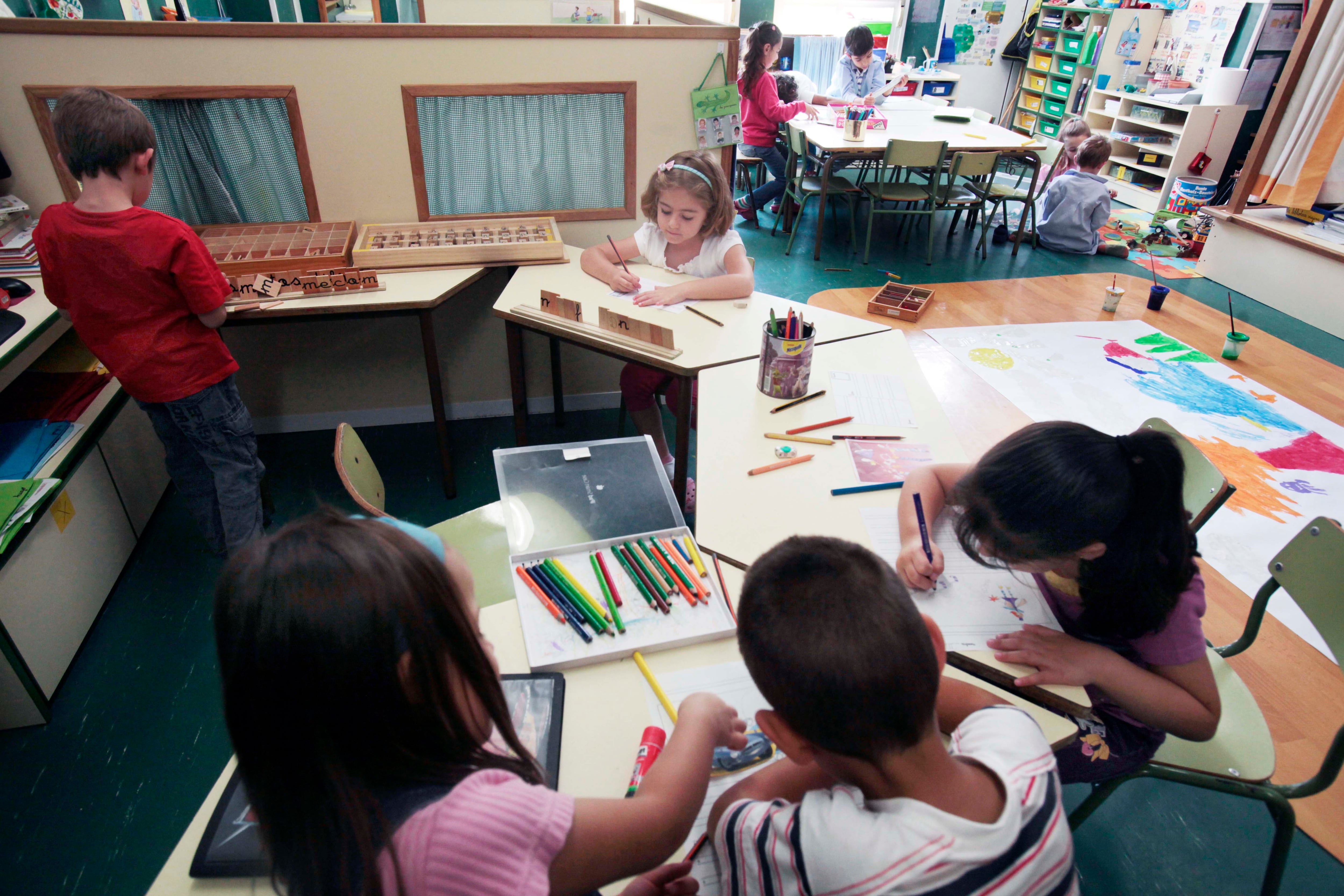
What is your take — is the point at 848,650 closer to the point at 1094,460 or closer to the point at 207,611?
the point at 1094,460

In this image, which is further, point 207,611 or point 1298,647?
point 207,611

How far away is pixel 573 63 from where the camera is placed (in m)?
2.43

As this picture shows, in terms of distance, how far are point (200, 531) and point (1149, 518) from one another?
2.62m

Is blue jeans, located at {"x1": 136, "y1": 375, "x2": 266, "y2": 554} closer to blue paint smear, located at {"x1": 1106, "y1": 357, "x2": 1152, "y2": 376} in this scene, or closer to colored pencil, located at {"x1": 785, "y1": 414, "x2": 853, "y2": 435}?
colored pencil, located at {"x1": 785, "y1": 414, "x2": 853, "y2": 435}

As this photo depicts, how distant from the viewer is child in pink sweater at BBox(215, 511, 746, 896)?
1.97 ft

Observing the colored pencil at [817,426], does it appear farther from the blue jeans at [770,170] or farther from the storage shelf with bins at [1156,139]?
the storage shelf with bins at [1156,139]

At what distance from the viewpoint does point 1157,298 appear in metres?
3.79

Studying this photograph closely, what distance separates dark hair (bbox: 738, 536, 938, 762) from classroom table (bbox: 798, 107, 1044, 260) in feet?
14.2

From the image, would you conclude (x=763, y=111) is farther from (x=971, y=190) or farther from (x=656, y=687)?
(x=656, y=687)

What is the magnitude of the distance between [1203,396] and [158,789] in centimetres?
386

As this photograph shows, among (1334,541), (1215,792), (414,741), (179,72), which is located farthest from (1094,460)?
(179,72)

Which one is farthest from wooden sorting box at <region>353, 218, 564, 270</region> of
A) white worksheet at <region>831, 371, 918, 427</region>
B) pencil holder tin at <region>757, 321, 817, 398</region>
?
white worksheet at <region>831, 371, 918, 427</region>

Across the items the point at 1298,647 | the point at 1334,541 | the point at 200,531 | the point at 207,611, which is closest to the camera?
the point at 1334,541

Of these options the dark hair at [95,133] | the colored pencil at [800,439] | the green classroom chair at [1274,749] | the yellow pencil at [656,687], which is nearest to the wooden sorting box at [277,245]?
the dark hair at [95,133]
